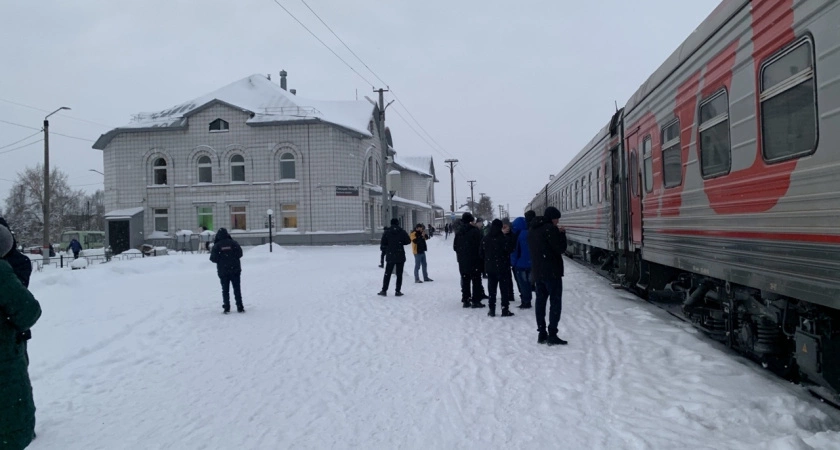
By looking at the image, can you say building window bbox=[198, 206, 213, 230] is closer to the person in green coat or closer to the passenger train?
the passenger train

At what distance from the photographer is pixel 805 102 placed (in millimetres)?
3990

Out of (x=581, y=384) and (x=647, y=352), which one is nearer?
(x=581, y=384)

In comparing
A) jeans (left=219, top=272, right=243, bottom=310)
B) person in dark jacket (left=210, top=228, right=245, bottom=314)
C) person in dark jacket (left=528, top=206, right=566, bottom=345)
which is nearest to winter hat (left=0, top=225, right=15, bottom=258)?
person in dark jacket (left=528, top=206, right=566, bottom=345)

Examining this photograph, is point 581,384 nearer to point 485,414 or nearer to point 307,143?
point 485,414

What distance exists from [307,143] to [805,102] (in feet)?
122

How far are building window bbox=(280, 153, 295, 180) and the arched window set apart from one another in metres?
5.23

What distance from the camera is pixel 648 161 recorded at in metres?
8.70

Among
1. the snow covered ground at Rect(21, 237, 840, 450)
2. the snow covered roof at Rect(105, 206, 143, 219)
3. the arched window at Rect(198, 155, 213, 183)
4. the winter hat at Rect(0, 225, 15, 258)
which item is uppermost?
the arched window at Rect(198, 155, 213, 183)

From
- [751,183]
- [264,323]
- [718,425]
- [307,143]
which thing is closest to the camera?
[718,425]

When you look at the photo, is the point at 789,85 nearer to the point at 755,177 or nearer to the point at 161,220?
the point at 755,177

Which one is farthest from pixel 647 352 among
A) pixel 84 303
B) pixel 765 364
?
pixel 84 303

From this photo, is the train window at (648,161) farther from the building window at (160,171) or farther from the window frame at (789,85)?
the building window at (160,171)

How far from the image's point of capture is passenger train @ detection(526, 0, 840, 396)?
3785 mm

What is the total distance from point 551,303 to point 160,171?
4002cm
